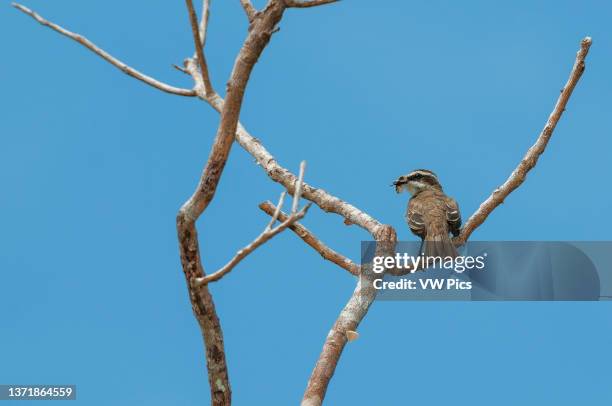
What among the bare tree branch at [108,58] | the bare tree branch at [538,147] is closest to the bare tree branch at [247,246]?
the bare tree branch at [108,58]

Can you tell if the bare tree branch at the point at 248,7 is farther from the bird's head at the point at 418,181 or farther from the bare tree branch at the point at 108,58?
the bird's head at the point at 418,181

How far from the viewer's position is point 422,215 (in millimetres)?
11594

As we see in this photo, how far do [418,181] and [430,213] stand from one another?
97cm

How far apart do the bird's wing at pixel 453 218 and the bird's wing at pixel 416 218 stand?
12.7 inches

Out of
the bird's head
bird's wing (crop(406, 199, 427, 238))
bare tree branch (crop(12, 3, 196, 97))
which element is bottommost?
bare tree branch (crop(12, 3, 196, 97))

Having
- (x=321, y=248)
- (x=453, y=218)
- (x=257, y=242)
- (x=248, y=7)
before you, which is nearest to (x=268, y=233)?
(x=257, y=242)

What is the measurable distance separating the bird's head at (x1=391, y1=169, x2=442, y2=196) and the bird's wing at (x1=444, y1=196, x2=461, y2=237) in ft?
2.72

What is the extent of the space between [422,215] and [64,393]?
502cm

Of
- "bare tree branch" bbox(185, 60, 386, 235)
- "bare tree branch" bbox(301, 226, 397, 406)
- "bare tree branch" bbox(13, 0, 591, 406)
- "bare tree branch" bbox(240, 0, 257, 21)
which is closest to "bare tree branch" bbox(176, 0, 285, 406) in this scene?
"bare tree branch" bbox(13, 0, 591, 406)

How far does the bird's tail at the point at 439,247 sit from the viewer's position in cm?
1062

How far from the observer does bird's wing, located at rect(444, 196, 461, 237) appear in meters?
11.2

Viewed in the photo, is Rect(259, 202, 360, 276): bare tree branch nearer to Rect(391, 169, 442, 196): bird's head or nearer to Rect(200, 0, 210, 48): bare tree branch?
Rect(200, 0, 210, 48): bare tree branch

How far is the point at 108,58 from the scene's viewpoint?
23.8ft

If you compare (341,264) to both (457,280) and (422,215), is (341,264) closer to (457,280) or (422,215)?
(457,280)
